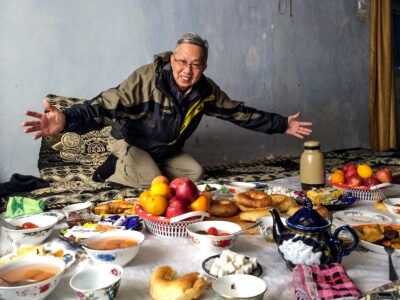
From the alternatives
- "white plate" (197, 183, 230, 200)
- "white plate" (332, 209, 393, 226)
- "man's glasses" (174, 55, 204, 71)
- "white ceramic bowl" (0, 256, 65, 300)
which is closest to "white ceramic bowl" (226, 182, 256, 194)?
"white plate" (197, 183, 230, 200)

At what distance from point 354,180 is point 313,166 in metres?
0.17

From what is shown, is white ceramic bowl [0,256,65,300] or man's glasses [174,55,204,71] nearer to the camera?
white ceramic bowl [0,256,65,300]

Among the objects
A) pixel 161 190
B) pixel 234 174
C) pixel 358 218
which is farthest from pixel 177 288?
pixel 234 174

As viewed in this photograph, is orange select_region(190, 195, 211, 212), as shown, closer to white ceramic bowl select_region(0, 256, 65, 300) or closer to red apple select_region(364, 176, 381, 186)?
white ceramic bowl select_region(0, 256, 65, 300)

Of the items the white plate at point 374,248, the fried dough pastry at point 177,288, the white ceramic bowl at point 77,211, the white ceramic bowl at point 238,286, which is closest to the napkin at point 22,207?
the white ceramic bowl at point 77,211

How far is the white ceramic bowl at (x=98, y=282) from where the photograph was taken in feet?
2.42

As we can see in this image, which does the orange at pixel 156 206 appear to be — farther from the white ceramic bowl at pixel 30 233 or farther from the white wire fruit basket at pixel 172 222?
the white ceramic bowl at pixel 30 233

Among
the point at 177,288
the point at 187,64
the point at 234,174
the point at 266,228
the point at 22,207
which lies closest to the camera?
the point at 177,288

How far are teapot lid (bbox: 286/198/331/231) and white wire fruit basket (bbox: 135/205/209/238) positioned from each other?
1.04ft

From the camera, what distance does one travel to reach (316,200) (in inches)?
53.4

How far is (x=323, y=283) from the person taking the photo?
0.79 meters

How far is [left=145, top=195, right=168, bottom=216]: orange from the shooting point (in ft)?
3.78

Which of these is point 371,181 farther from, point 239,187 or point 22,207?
point 22,207

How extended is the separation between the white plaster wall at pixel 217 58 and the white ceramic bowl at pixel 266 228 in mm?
2444
